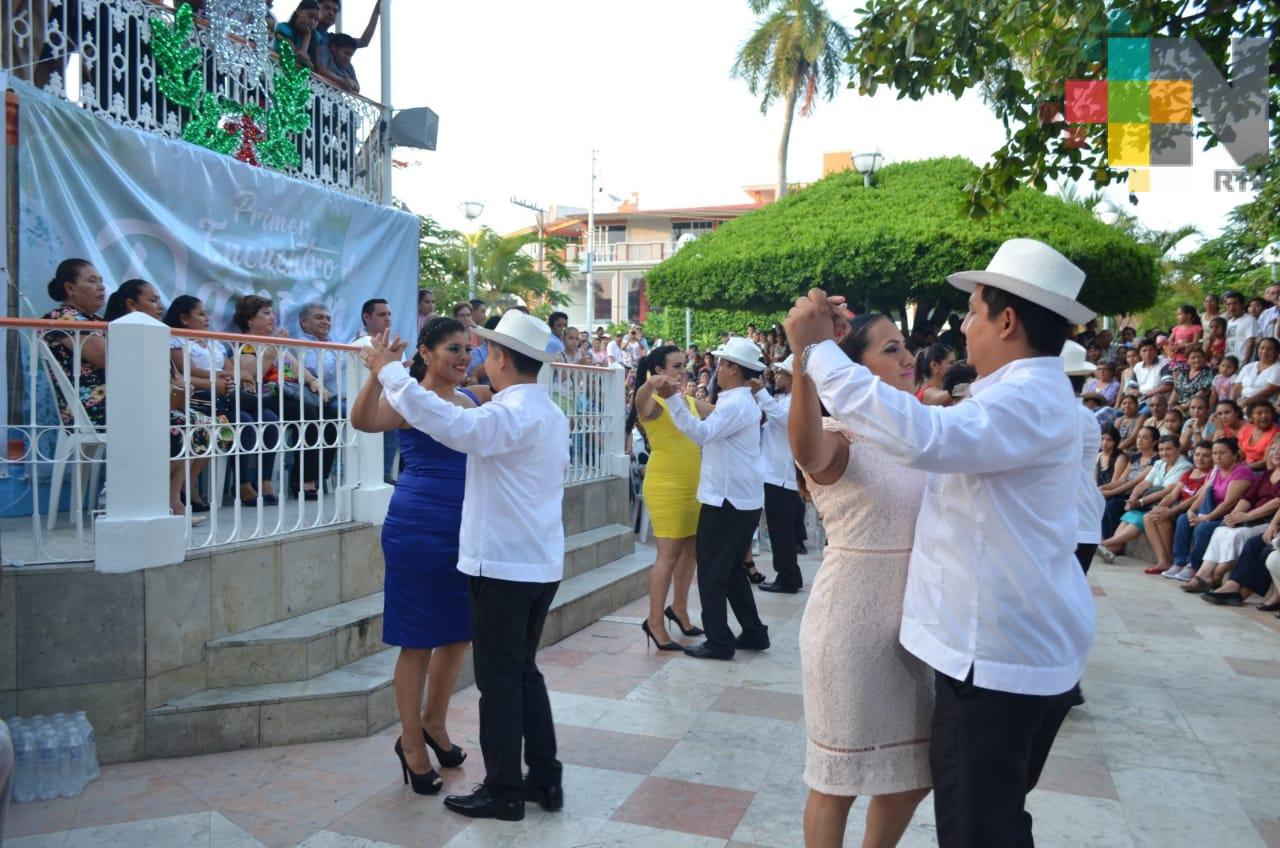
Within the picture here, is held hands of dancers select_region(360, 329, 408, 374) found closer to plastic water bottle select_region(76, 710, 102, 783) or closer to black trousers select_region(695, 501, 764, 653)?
plastic water bottle select_region(76, 710, 102, 783)

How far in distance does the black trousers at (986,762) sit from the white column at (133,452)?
3.36 metres

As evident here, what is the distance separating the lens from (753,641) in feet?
21.2

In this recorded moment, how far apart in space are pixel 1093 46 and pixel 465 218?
16904 millimetres

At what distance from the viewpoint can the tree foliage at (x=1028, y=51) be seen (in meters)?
5.74

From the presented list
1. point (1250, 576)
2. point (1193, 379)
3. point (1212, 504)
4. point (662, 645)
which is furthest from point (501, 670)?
point (1193, 379)

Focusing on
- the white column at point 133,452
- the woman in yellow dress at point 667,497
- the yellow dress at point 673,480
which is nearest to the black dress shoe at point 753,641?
the woman in yellow dress at point 667,497

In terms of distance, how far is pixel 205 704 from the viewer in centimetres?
433

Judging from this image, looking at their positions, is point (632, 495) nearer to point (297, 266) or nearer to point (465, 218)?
point (297, 266)

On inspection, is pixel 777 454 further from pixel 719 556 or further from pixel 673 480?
pixel 719 556

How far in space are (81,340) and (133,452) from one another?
61 centimetres

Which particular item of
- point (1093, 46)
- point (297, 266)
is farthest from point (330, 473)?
point (1093, 46)

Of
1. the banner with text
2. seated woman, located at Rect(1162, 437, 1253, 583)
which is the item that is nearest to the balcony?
seated woman, located at Rect(1162, 437, 1253, 583)

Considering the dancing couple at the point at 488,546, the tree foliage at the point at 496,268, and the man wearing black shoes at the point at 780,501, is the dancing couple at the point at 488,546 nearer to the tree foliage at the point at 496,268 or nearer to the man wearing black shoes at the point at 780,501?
the man wearing black shoes at the point at 780,501

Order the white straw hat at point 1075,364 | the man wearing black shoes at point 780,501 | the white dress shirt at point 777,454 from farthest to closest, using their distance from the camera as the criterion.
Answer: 1. the man wearing black shoes at point 780,501
2. the white dress shirt at point 777,454
3. the white straw hat at point 1075,364
